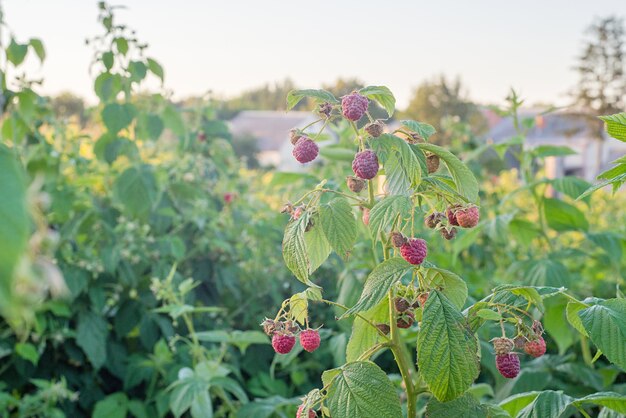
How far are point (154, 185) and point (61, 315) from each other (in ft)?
1.71

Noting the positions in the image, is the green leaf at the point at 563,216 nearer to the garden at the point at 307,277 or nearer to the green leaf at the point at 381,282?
the garden at the point at 307,277

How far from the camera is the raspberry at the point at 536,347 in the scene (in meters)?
0.97

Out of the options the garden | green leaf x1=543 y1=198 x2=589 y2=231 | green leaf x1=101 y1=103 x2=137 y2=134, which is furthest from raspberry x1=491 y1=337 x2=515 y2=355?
green leaf x1=101 y1=103 x2=137 y2=134

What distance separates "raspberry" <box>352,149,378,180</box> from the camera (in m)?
0.96

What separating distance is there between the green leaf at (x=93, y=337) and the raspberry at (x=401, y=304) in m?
1.63

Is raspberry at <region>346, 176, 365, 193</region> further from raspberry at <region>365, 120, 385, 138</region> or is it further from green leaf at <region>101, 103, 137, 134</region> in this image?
green leaf at <region>101, 103, 137, 134</region>

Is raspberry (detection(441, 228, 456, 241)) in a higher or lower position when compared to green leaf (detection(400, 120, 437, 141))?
lower

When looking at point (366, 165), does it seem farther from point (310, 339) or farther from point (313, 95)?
point (310, 339)

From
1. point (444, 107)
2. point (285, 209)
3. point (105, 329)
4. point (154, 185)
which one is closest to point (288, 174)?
point (154, 185)

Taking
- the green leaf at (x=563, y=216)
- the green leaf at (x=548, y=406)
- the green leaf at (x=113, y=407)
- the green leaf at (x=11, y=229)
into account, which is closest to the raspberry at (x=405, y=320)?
the green leaf at (x=548, y=406)

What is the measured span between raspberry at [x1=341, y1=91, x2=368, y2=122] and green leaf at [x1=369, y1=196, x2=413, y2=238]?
114mm

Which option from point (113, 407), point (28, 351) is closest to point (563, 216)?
point (113, 407)

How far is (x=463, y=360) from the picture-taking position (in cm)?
94

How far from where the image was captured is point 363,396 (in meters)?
0.97
